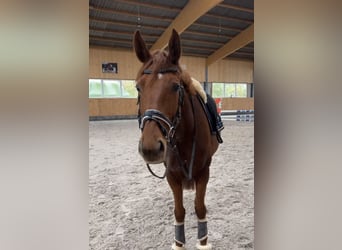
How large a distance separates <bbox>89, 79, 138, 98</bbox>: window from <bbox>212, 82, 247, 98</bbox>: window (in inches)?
175

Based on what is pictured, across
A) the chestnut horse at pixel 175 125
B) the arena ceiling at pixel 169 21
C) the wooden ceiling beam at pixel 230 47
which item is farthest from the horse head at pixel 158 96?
the wooden ceiling beam at pixel 230 47

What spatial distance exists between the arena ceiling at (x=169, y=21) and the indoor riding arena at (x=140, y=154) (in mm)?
29

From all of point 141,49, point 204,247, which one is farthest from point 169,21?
point 204,247

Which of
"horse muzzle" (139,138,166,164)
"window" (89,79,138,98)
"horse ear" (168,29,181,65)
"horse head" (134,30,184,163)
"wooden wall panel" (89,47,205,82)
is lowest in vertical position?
"horse muzzle" (139,138,166,164)

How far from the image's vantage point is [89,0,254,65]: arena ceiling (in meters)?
5.99

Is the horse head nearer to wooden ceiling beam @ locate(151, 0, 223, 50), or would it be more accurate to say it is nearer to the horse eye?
the horse eye

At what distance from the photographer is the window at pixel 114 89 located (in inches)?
391

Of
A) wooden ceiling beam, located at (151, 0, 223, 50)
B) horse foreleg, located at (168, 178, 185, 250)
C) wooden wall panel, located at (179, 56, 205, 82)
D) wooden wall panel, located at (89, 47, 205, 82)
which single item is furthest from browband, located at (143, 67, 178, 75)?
wooden wall panel, located at (179, 56, 205, 82)

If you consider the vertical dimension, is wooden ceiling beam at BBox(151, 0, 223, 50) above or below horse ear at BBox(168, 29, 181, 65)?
above

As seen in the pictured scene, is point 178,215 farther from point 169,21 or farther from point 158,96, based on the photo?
point 169,21

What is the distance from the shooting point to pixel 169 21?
23.2 ft

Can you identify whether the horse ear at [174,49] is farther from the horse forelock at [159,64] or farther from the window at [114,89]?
the window at [114,89]
